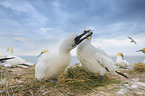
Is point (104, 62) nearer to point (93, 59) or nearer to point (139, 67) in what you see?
point (93, 59)

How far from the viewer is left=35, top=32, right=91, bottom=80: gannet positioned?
186cm

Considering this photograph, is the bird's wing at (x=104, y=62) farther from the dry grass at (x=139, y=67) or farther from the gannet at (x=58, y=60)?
the dry grass at (x=139, y=67)

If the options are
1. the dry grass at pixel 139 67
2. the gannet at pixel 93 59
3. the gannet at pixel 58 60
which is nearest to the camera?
the gannet at pixel 58 60

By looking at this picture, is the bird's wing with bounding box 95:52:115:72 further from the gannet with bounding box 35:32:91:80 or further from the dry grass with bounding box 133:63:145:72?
the dry grass with bounding box 133:63:145:72

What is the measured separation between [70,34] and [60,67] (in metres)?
0.62

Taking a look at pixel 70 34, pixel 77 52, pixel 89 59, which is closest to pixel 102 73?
pixel 89 59

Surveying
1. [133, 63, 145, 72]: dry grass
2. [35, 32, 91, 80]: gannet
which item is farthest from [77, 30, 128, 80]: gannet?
[133, 63, 145, 72]: dry grass

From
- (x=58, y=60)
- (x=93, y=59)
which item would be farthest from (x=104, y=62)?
(x=58, y=60)

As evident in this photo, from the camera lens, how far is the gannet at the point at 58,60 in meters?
1.86

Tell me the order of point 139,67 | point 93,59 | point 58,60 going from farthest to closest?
point 139,67 → point 93,59 → point 58,60

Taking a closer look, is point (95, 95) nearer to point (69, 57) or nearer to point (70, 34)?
point (69, 57)

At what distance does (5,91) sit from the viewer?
178cm

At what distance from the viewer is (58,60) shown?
1.94 m

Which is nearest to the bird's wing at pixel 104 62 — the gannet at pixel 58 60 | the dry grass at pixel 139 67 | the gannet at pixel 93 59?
the gannet at pixel 93 59
